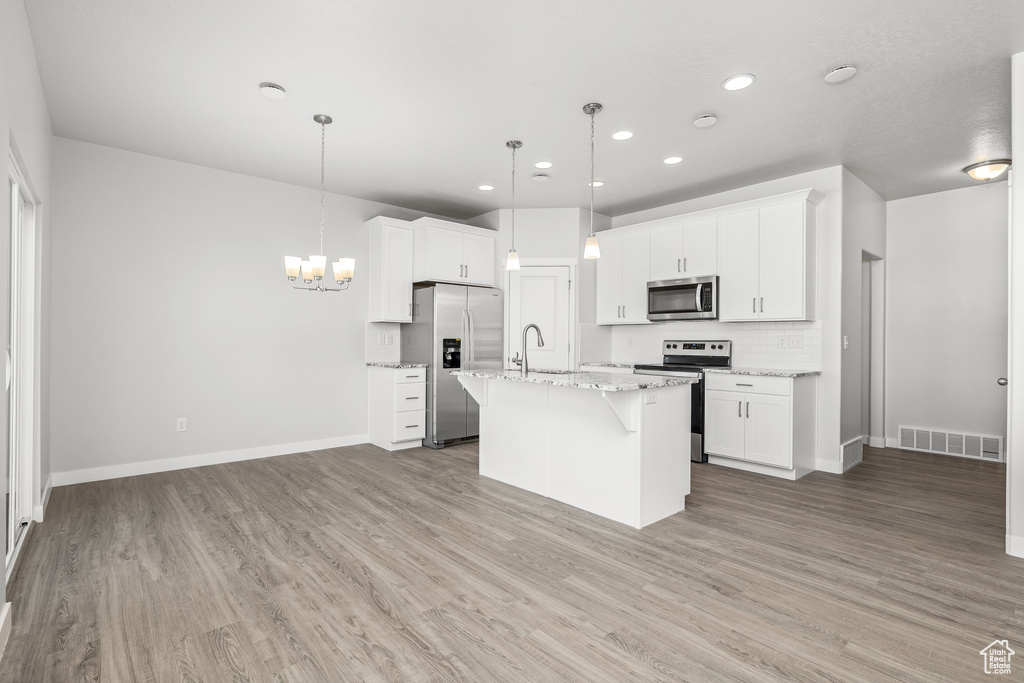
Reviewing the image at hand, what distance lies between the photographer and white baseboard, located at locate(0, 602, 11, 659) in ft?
6.31

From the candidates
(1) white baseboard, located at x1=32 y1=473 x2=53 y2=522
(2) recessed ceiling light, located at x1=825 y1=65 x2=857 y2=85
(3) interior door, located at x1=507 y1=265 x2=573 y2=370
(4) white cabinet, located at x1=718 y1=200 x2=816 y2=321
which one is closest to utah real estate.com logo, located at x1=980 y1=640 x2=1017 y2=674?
(2) recessed ceiling light, located at x1=825 y1=65 x2=857 y2=85

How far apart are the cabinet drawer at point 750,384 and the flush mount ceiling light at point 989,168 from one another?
2358 mm

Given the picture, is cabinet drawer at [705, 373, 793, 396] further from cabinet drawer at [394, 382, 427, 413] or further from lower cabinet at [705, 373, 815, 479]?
cabinet drawer at [394, 382, 427, 413]

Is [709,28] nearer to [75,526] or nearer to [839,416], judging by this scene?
[839,416]

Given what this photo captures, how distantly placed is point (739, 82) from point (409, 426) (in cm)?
418

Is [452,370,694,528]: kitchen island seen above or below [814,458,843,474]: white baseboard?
above

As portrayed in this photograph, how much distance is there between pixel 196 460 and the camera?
15.3ft

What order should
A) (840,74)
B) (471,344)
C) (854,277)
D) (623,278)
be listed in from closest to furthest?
(840,74) → (854,277) → (471,344) → (623,278)

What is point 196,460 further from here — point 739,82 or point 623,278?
point 739,82

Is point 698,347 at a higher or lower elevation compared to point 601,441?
higher

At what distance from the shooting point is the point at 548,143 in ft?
13.4

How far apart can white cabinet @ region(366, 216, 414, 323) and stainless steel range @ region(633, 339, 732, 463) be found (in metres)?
2.64

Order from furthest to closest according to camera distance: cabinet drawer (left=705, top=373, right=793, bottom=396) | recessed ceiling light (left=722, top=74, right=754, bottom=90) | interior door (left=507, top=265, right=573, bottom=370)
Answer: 1. interior door (left=507, top=265, right=573, bottom=370)
2. cabinet drawer (left=705, top=373, right=793, bottom=396)
3. recessed ceiling light (left=722, top=74, right=754, bottom=90)

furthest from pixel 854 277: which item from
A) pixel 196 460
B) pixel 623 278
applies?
pixel 196 460
